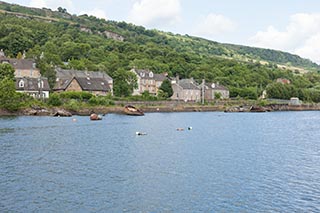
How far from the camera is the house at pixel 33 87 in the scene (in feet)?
354

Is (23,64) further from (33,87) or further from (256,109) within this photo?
(256,109)

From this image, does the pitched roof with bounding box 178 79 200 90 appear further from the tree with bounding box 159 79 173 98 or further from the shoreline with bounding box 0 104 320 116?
the shoreline with bounding box 0 104 320 116

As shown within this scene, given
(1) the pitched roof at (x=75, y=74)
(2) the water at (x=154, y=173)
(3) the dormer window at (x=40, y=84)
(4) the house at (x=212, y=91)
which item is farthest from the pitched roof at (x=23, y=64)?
(2) the water at (x=154, y=173)

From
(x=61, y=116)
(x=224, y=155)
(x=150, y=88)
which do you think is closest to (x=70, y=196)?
(x=224, y=155)

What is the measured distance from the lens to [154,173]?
34.8m

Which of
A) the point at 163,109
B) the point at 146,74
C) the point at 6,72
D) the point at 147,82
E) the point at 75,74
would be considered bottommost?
the point at 163,109

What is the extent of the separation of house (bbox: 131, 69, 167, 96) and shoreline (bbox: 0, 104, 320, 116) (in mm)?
22798

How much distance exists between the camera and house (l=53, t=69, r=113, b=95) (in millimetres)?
121812

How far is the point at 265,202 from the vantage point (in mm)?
27016

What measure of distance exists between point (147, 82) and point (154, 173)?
11782 cm

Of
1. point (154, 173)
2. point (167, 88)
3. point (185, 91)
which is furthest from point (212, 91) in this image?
point (154, 173)

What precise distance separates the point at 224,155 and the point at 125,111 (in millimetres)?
63516

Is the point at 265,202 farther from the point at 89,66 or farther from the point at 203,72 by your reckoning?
the point at 203,72

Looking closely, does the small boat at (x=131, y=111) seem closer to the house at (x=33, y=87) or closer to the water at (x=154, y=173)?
the house at (x=33, y=87)
